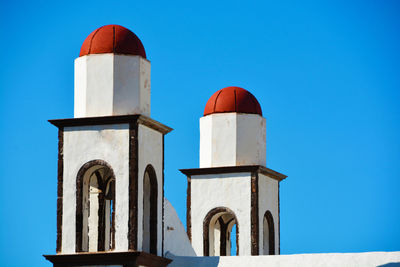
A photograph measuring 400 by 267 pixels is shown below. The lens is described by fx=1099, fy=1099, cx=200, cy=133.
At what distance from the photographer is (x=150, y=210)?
29047 millimetres

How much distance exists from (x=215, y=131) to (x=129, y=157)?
7.38m

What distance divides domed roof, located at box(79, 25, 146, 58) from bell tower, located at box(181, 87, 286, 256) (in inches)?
247

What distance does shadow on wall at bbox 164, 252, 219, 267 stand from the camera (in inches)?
1169

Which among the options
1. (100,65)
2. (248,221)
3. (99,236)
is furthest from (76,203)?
(248,221)

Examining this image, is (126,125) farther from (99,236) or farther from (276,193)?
(276,193)

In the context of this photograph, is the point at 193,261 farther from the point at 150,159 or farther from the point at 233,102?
the point at 233,102

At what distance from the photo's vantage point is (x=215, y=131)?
34844 millimetres

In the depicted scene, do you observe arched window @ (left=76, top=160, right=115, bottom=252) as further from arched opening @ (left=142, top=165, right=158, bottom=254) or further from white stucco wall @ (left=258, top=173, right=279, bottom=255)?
white stucco wall @ (left=258, top=173, right=279, bottom=255)

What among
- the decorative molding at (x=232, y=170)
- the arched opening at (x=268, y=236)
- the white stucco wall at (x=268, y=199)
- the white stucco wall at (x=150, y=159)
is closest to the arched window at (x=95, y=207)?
the white stucco wall at (x=150, y=159)

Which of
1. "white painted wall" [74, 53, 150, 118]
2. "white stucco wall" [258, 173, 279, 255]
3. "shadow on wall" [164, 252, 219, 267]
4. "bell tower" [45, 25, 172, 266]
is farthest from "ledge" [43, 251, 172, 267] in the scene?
"white stucco wall" [258, 173, 279, 255]

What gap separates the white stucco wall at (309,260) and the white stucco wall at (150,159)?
1.51m

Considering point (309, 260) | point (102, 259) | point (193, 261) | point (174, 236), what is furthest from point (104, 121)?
point (309, 260)

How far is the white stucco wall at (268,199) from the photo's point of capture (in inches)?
1347

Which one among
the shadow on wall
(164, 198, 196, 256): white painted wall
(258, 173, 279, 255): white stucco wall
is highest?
(258, 173, 279, 255): white stucco wall
